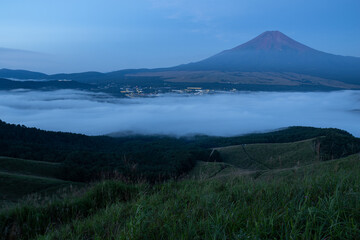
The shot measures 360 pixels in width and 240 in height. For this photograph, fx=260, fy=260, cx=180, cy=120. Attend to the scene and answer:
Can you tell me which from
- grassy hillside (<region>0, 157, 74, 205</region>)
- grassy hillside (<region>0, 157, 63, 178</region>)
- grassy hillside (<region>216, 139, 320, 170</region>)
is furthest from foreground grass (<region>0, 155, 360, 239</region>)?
grassy hillside (<region>216, 139, 320, 170</region>)

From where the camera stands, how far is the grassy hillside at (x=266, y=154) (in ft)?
178

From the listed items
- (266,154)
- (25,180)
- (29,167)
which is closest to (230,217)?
(25,180)

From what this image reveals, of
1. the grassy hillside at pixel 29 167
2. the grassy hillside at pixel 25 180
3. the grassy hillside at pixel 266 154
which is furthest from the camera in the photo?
the grassy hillside at pixel 266 154

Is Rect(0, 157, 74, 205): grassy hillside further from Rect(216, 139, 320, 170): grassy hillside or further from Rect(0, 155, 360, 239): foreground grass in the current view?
Rect(216, 139, 320, 170): grassy hillside

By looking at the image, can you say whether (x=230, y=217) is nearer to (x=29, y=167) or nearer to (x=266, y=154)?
(x=29, y=167)

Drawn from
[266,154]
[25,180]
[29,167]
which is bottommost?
[266,154]

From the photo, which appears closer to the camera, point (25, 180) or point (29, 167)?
point (25, 180)

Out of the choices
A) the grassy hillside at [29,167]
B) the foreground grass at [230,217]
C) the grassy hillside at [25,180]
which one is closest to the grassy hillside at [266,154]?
the grassy hillside at [29,167]

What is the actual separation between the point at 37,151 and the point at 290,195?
218 ft

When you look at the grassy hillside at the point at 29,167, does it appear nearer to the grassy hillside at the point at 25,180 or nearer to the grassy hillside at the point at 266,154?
the grassy hillside at the point at 25,180

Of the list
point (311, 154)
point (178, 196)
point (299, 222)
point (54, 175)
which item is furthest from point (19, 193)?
point (311, 154)

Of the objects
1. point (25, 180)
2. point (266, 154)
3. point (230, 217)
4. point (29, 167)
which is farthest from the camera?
point (266, 154)

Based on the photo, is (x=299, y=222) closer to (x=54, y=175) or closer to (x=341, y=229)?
(x=341, y=229)

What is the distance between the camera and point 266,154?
61594 millimetres
